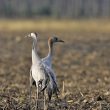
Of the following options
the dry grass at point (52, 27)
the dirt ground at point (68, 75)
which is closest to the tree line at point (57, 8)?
the dry grass at point (52, 27)

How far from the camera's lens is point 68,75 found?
54.4 ft

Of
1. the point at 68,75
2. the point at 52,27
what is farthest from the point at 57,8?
the point at 68,75

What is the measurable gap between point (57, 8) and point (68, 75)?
222 ft

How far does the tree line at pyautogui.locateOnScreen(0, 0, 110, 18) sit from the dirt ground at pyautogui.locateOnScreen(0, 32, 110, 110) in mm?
40299

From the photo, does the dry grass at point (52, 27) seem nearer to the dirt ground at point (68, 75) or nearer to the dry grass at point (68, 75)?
the dirt ground at point (68, 75)

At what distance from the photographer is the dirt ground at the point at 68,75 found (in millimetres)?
10055

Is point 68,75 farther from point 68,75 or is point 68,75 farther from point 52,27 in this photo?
point 52,27

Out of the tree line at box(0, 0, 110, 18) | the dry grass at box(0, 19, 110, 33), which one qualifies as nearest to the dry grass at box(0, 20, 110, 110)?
the dry grass at box(0, 19, 110, 33)

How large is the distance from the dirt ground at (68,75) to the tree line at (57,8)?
4030 cm

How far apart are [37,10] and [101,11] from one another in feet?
66.1

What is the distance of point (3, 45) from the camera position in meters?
27.8

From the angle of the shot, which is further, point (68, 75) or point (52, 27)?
point (52, 27)

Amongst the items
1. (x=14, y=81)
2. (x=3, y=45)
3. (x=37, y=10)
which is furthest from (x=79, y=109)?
(x=37, y=10)

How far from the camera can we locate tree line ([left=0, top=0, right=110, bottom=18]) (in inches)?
2817
